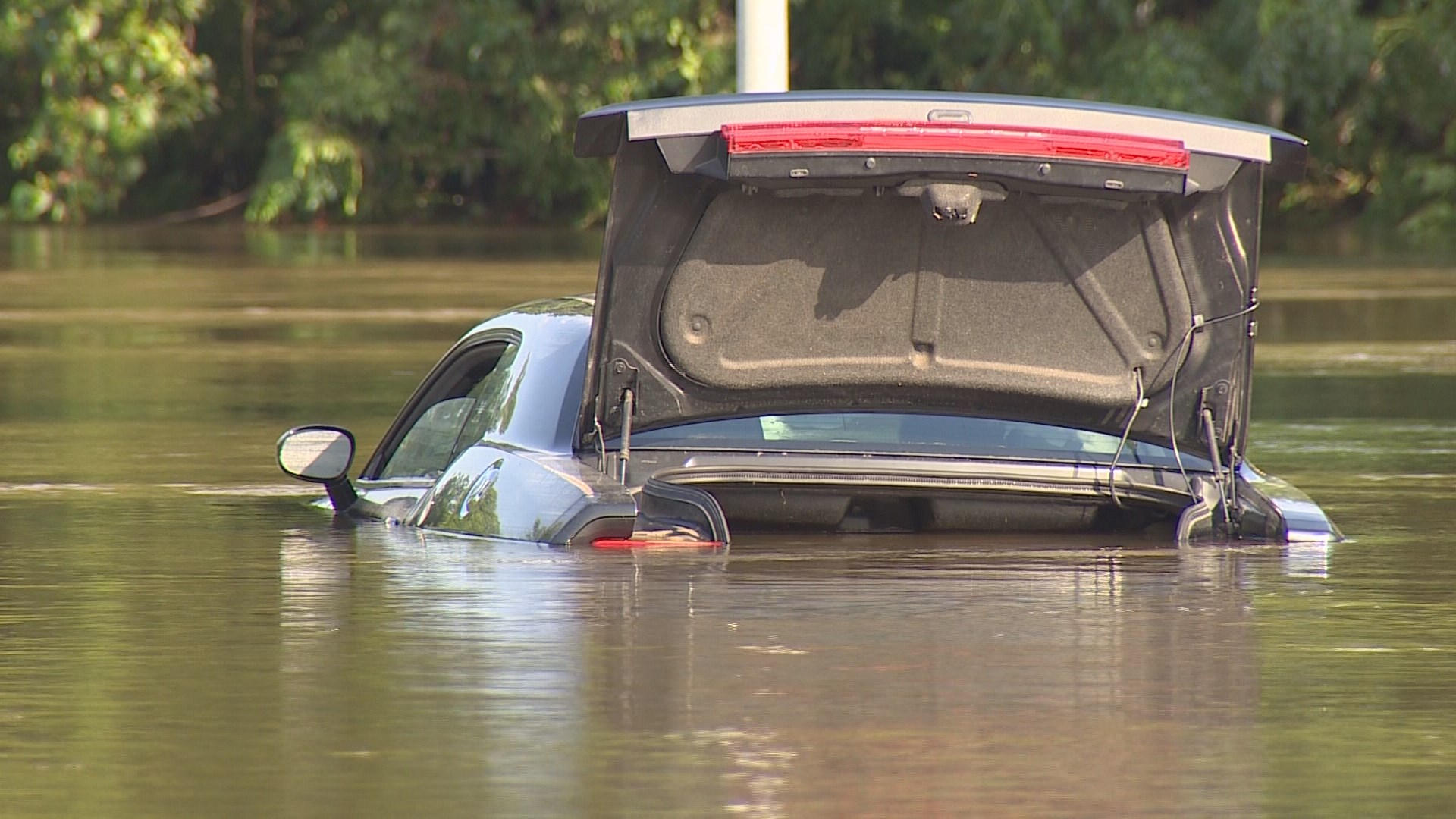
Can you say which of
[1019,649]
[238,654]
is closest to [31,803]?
[238,654]

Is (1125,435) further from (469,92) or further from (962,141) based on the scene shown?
(469,92)

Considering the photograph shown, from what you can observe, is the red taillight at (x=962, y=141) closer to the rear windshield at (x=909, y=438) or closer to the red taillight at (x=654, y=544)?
the rear windshield at (x=909, y=438)

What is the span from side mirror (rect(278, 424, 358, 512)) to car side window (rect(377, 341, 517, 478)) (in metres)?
0.34

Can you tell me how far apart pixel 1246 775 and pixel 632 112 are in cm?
255

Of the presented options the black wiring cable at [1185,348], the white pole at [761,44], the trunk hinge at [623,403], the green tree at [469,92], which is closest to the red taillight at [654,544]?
the trunk hinge at [623,403]

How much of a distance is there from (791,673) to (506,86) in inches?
1724

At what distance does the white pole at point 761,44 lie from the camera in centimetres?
1550

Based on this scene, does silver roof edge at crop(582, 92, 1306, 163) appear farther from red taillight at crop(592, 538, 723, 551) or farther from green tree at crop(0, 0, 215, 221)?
green tree at crop(0, 0, 215, 221)

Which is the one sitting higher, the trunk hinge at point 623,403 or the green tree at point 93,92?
the green tree at point 93,92

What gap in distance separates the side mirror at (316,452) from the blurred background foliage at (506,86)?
1285 inches

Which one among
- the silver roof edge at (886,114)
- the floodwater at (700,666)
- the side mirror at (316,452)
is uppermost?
the silver roof edge at (886,114)

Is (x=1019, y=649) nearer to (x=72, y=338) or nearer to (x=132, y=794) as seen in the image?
(x=132, y=794)

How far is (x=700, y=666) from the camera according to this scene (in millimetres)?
7176

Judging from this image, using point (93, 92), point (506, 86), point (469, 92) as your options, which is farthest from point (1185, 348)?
point (93, 92)
